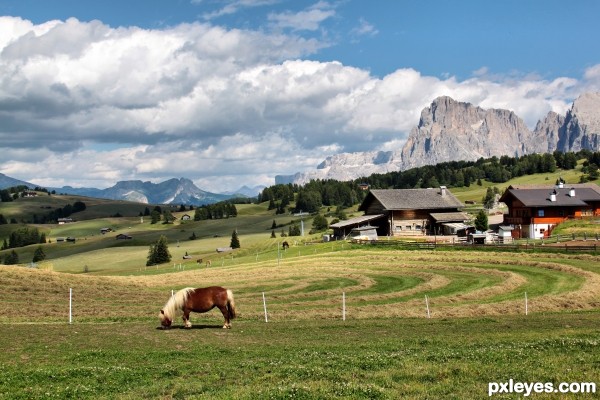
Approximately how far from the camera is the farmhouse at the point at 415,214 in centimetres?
10694

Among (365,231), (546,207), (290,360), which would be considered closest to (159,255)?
(365,231)

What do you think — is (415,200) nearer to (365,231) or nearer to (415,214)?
(415,214)

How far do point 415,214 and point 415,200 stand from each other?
3.21 meters

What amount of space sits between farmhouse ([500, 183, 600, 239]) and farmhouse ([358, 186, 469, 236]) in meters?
10.2

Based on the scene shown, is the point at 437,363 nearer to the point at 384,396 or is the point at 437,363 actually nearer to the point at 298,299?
the point at 384,396

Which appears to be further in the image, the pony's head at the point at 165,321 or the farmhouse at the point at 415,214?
the farmhouse at the point at 415,214

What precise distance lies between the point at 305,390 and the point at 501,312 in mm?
26120

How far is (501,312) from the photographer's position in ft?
113

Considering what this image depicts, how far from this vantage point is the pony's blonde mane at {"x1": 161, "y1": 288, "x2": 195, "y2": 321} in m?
26.4

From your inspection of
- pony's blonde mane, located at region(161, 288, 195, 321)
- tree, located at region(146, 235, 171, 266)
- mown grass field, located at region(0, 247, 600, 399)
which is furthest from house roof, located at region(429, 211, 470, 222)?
pony's blonde mane, located at region(161, 288, 195, 321)

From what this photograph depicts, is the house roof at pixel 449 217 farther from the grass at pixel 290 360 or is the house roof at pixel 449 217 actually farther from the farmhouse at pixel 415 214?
the grass at pixel 290 360

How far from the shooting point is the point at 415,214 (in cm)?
10894

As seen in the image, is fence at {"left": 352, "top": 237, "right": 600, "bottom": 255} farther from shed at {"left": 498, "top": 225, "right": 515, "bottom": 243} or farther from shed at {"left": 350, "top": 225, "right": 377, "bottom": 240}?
shed at {"left": 350, "top": 225, "right": 377, "bottom": 240}

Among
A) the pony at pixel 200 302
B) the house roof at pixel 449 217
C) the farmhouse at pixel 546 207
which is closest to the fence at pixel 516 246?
the farmhouse at pixel 546 207
